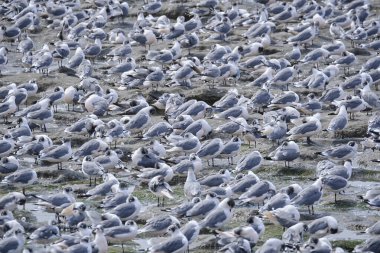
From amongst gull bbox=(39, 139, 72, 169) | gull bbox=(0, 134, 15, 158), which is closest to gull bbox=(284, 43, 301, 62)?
gull bbox=(39, 139, 72, 169)

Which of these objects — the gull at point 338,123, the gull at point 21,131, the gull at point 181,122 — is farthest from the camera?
the gull at point 181,122

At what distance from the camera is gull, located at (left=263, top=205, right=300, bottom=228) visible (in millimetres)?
18953

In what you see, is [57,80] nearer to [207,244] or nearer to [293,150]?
[293,150]

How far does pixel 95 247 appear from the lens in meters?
17.8

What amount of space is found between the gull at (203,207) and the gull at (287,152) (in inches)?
126

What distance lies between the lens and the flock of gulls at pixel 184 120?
19.0 m

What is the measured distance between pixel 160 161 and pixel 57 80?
7.90 m

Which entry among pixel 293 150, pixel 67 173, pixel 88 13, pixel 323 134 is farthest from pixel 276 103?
pixel 88 13

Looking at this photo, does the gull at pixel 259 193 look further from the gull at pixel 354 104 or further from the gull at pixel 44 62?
the gull at pixel 44 62

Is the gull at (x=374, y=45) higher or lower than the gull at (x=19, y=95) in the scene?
higher

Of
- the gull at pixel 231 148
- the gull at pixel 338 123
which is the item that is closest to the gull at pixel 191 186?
the gull at pixel 231 148

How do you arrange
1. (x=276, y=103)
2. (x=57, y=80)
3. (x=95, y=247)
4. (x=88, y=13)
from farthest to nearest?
(x=88, y=13), (x=57, y=80), (x=276, y=103), (x=95, y=247)

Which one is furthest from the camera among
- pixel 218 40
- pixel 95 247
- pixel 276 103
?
pixel 218 40

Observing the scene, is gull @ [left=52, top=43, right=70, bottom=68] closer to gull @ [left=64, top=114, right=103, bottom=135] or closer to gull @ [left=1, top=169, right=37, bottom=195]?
gull @ [left=64, top=114, right=103, bottom=135]
